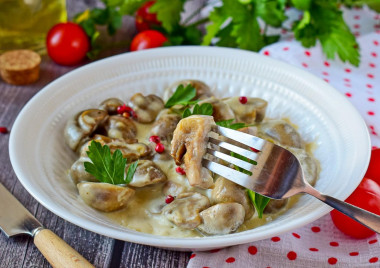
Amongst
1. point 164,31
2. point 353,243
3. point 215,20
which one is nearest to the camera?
point 353,243

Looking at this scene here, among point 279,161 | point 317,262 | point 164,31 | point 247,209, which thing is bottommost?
point 164,31

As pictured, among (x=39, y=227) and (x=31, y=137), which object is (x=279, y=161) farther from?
(x=31, y=137)

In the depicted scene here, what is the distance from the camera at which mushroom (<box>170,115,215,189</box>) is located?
98.4 inches

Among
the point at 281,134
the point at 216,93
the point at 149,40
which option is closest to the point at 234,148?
the point at 281,134

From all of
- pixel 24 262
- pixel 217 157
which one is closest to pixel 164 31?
pixel 217 157

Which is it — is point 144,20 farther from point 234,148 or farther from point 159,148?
point 234,148

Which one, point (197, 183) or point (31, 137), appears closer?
point (197, 183)

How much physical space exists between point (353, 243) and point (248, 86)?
4.48 ft

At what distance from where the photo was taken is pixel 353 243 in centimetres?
270

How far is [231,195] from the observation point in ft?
8.16

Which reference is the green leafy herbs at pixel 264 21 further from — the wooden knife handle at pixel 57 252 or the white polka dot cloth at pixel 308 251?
the wooden knife handle at pixel 57 252

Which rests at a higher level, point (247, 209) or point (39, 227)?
point (247, 209)

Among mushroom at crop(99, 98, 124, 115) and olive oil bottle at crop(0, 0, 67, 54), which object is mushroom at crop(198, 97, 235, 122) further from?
olive oil bottle at crop(0, 0, 67, 54)

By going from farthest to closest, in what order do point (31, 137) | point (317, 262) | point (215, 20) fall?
point (215, 20), point (31, 137), point (317, 262)
